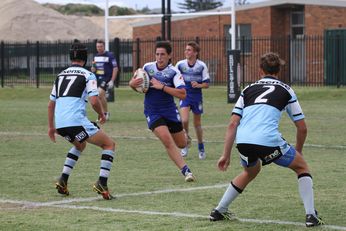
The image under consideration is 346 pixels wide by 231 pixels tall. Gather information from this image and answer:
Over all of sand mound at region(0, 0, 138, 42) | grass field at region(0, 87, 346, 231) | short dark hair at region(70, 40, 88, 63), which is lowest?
grass field at region(0, 87, 346, 231)

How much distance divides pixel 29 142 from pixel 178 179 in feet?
22.9

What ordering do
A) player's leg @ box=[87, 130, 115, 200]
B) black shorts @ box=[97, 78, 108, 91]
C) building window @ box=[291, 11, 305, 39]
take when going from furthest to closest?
building window @ box=[291, 11, 305, 39]
black shorts @ box=[97, 78, 108, 91]
player's leg @ box=[87, 130, 115, 200]

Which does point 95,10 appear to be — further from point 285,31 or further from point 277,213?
point 277,213

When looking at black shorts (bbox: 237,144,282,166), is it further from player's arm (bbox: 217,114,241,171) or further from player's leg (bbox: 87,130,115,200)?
player's leg (bbox: 87,130,115,200)

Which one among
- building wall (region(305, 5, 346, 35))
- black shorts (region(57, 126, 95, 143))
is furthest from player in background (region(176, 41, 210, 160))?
building wall (region(305, 5, 346, 35))

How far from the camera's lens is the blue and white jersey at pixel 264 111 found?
9.81 meters

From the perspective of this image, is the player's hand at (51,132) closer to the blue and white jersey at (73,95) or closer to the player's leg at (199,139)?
the blue and white jersey at (73,95)

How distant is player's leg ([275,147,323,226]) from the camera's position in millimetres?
9719

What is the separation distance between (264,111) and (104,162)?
3.02 m

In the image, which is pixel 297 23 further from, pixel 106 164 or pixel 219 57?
pixel 106 164

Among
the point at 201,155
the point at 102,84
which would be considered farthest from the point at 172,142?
the point at 102,84

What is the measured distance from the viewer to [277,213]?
34.9 feet

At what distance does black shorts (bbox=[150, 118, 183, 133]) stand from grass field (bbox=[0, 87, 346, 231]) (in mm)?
696

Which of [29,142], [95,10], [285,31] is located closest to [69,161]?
[29,142]
